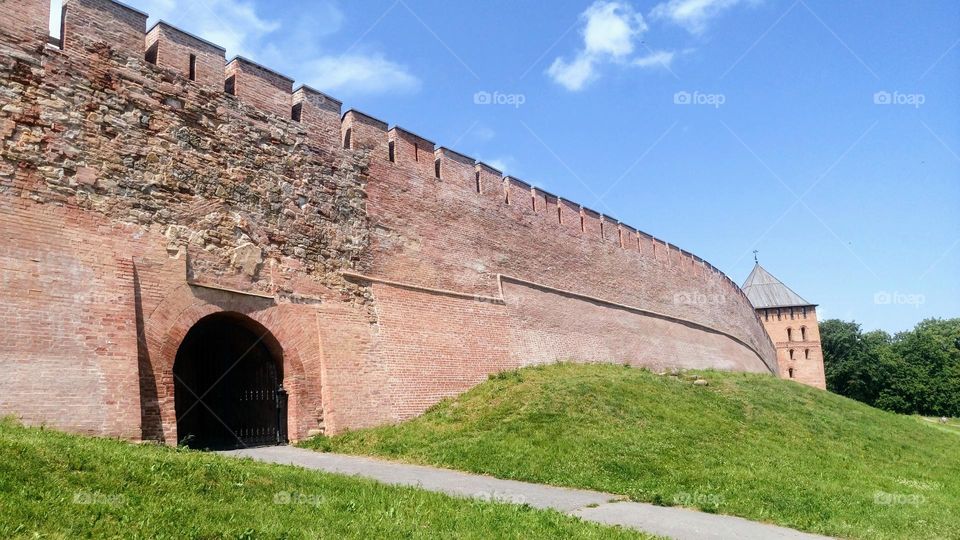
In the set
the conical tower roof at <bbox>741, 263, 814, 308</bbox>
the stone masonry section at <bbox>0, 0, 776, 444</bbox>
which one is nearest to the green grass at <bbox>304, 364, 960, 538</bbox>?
the stone masonry section at <bbox>0, 0, 776, 444</bbox>

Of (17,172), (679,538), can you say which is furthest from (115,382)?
(679,538)

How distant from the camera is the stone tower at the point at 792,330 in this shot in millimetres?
43438

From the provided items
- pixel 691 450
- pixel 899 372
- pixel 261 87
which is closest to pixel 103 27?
pixel 261 87

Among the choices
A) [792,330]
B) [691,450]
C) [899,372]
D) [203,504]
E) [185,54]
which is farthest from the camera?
[899,372]

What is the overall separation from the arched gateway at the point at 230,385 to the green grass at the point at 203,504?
458cm

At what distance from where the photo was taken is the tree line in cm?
4750

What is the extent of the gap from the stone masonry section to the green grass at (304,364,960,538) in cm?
144

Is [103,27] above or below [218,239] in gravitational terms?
above

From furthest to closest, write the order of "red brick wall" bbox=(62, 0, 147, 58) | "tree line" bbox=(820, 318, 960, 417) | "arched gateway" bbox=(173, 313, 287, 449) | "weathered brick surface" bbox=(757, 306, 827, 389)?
1. "tree line" bbox=(820, 318, 960, 417)
2. "weathered brick surface" bbox=(757, 306, 827, 389)
3. "arched gateway" bbox=(173, 313, 287, 449)
4. "red brick wall" bbox=(62, 0, 147, 58)

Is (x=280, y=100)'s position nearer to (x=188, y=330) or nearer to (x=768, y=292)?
(x=188, y=330)

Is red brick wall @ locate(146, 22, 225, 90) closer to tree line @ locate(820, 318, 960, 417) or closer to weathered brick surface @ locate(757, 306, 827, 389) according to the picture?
weathered brick surface @ locate(757, 306, 827, 389)

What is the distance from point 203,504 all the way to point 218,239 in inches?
248

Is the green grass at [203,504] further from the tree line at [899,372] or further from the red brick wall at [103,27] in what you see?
the tree line at [899,372]

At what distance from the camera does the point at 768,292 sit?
153 ft
